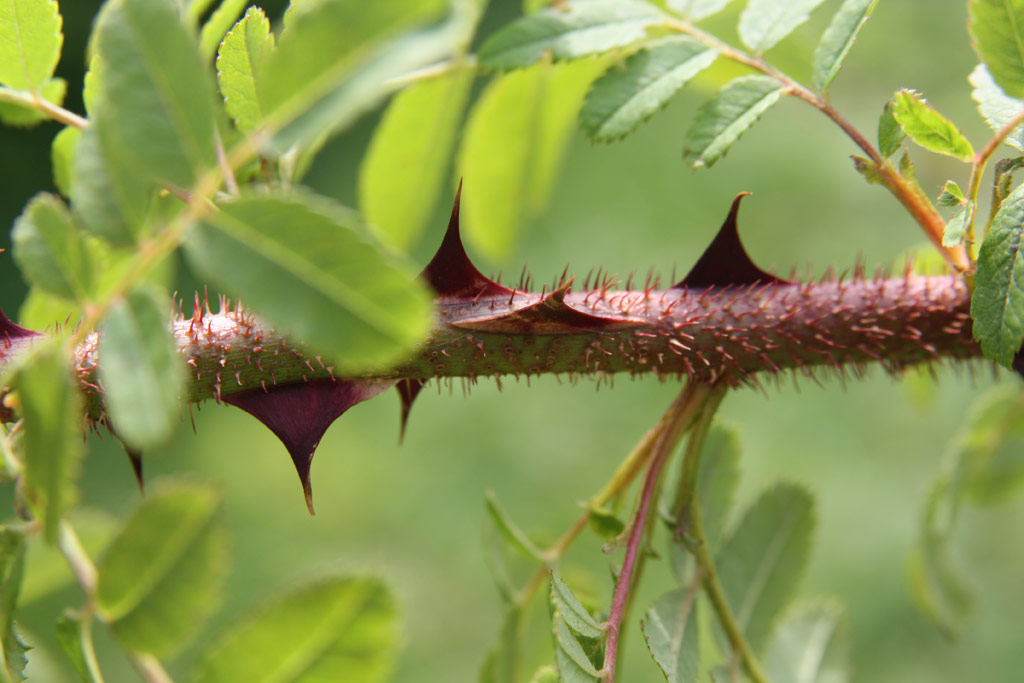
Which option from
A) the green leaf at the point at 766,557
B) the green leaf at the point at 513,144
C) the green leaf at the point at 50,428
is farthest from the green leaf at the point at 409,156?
the green leaf at the point at 50,428

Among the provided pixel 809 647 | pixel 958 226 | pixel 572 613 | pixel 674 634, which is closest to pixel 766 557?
pixel 809 647

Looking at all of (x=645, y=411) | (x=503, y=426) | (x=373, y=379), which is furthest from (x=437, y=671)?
(x=373, y=379)

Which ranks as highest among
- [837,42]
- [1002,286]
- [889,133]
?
[837,42]

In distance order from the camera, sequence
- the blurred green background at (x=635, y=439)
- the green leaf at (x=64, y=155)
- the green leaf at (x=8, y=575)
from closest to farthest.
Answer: the green leaf at (x=8, y=575) < the green leaf at (x=64, y=155) < the blurred green background at (x=635, y=439)

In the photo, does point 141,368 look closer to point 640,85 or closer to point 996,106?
point 640,85

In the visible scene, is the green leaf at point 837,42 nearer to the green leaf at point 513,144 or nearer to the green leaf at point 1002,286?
the green leaf at point 1002,286

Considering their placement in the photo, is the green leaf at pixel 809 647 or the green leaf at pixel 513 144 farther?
the green leaf at pixel 513 144

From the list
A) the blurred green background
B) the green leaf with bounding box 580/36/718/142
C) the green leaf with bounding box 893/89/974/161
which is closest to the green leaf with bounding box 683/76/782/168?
the green leaf with bounding box 580/36/718/142
